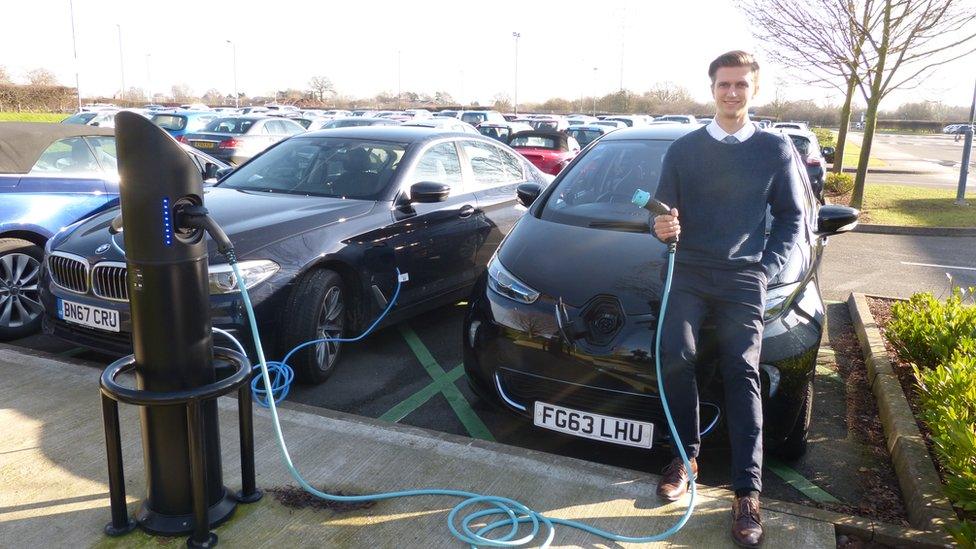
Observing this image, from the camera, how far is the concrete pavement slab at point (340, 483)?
2.78m

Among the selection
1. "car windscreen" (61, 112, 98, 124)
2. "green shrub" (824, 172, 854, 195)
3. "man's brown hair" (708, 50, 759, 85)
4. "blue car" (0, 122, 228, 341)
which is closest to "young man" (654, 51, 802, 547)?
"man's brown hair" (708, 50, 759, 85)

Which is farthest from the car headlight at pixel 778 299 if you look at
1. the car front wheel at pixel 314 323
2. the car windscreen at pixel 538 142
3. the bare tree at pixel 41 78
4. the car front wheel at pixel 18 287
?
the bare tree at pixel 41 78

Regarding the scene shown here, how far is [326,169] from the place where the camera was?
5.45 metres

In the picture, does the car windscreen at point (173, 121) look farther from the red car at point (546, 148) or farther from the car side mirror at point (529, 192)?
the car side mirror at point (529, 192)

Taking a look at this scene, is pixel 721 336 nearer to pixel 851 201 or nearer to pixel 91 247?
pixel 91 247

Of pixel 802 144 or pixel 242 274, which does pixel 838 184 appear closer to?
pixel 802 144

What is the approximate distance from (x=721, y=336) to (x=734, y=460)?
1.61 ft

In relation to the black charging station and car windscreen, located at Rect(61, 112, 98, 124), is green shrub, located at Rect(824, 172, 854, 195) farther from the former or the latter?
car windscreen, located at Rect(61, 112, 98, 124)

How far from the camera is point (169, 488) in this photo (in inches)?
107

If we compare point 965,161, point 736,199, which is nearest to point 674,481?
point 736,199

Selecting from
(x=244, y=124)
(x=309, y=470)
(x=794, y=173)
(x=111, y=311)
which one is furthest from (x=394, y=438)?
(x=244, y=124)

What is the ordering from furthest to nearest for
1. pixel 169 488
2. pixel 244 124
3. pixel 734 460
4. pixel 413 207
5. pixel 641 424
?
pixel 244 124 → pixel 413 207 → pixel 641 424 → pixel 734 460 → pixel 169 488

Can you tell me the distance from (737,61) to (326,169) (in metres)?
3.34

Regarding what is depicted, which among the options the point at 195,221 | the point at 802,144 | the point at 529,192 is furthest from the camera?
the point at 802,144
